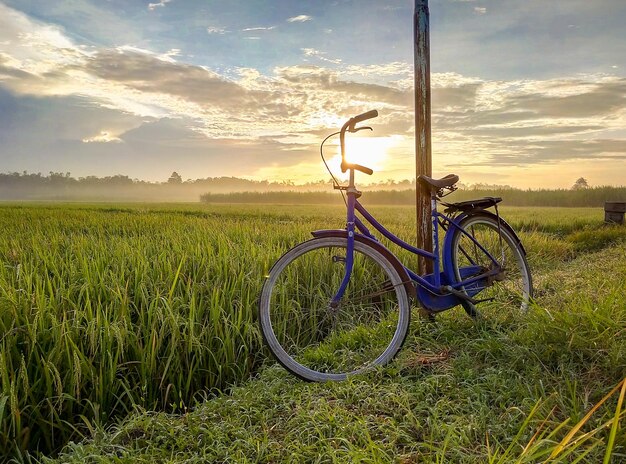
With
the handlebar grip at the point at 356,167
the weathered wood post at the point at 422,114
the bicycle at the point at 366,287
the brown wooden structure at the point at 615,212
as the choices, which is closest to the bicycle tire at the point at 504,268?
the bicycle at the point at 366,287

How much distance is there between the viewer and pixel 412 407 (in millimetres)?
2613

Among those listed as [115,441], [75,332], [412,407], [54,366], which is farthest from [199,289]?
[412,407]

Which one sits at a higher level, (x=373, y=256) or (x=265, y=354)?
(x=373, y=256)

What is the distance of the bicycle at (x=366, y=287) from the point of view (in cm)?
319

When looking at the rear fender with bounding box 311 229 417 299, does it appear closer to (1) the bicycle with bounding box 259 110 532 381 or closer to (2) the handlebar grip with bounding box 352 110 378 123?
(1) the bicycle with bounding box 259 110 532 381

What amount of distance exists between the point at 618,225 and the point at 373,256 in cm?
1095

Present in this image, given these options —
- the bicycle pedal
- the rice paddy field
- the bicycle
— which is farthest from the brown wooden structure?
the bicycle pedal

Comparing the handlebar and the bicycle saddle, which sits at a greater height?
the handlebar

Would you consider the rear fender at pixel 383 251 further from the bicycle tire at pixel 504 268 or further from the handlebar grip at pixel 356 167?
the bicycle tire at pixel 504 268

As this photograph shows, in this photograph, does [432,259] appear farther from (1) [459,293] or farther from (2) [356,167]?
(2) [356,167]

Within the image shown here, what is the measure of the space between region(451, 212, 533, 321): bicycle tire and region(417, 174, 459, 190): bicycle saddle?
0.42 m

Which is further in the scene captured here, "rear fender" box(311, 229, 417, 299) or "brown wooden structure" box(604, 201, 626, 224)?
"brown wooden structure" box(604, 201, 626, 224)

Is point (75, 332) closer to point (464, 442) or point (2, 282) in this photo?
point (2, 282)

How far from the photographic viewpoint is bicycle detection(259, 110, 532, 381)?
10.5 ft
